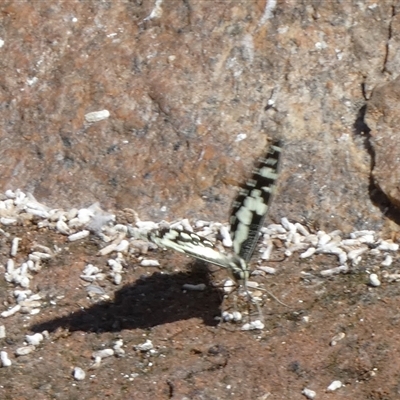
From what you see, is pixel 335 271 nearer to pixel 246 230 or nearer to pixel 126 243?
pixel 246 230

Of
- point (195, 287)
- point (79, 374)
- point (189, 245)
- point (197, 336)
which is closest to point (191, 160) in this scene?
point (195, 287)

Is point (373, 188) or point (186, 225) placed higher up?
point (373, 188)

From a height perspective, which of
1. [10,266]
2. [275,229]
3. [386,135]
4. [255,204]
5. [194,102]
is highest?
[386,135]

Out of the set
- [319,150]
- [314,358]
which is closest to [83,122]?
[319,150]

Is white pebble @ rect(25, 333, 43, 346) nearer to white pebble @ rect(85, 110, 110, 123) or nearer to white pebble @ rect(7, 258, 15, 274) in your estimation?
white pebble @ rect(7, 258, 15, 274)

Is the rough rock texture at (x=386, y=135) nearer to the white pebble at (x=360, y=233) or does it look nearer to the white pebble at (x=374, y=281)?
the white pebble at (x=360, y=233)

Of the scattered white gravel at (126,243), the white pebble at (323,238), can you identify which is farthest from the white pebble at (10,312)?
the white pebble at (323,238)
